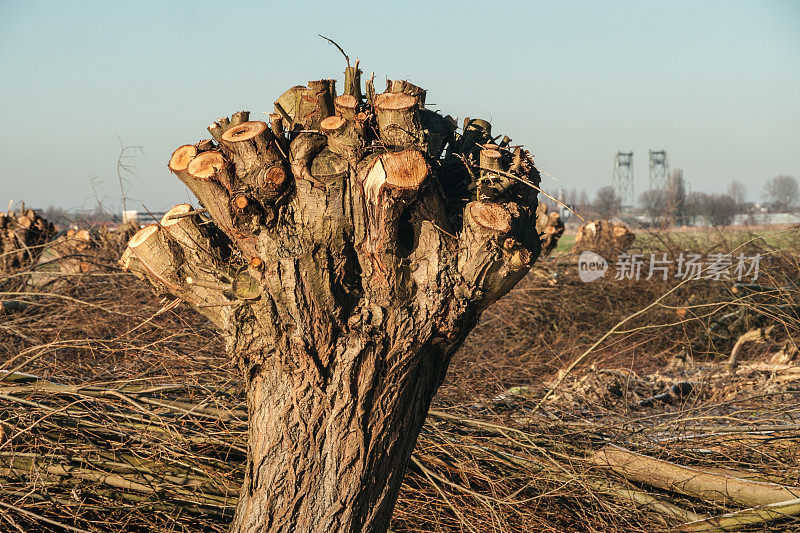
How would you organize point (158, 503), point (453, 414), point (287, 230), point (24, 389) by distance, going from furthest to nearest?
point (453, 414) → point (24, 389) → point (158, 503) → point (287, 230)

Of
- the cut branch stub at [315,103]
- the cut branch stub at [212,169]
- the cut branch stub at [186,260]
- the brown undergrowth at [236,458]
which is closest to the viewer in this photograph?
the cut branch stub at [212,169]

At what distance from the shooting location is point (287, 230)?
2213mm

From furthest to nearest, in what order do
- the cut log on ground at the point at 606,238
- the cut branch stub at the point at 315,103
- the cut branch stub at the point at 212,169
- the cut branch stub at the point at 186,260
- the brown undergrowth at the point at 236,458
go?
the cut log on ground at the point at 606,238 < the brown undergrowth at the point at 236,458 < the cut branch stub at the point at 186,260 < the cut branch stub at the point at 315,103 < the cut branch stub at the point at 212,169

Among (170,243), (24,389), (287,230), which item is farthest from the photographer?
(24,389)

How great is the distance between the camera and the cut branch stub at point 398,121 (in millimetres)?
2219

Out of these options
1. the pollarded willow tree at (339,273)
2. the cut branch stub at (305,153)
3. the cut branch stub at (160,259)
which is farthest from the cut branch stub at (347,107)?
the cut branch stub at (160,259)

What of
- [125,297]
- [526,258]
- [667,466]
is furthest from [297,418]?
[125,297]

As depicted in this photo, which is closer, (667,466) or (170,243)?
(170,243)

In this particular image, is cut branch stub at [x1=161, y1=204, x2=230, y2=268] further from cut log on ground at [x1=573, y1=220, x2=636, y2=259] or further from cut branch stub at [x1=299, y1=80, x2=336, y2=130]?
cut log on ground at [x1=573, y1=220, x2=636, y2=259]

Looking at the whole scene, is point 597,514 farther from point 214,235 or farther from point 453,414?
point 214,235

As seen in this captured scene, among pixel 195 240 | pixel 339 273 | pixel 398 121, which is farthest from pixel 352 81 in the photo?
pixel 195 240

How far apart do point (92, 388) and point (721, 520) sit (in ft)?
11.6

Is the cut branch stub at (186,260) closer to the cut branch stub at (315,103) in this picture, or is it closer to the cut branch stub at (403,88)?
the cut branch stub at (315,103)

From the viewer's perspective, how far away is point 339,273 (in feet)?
7.32
